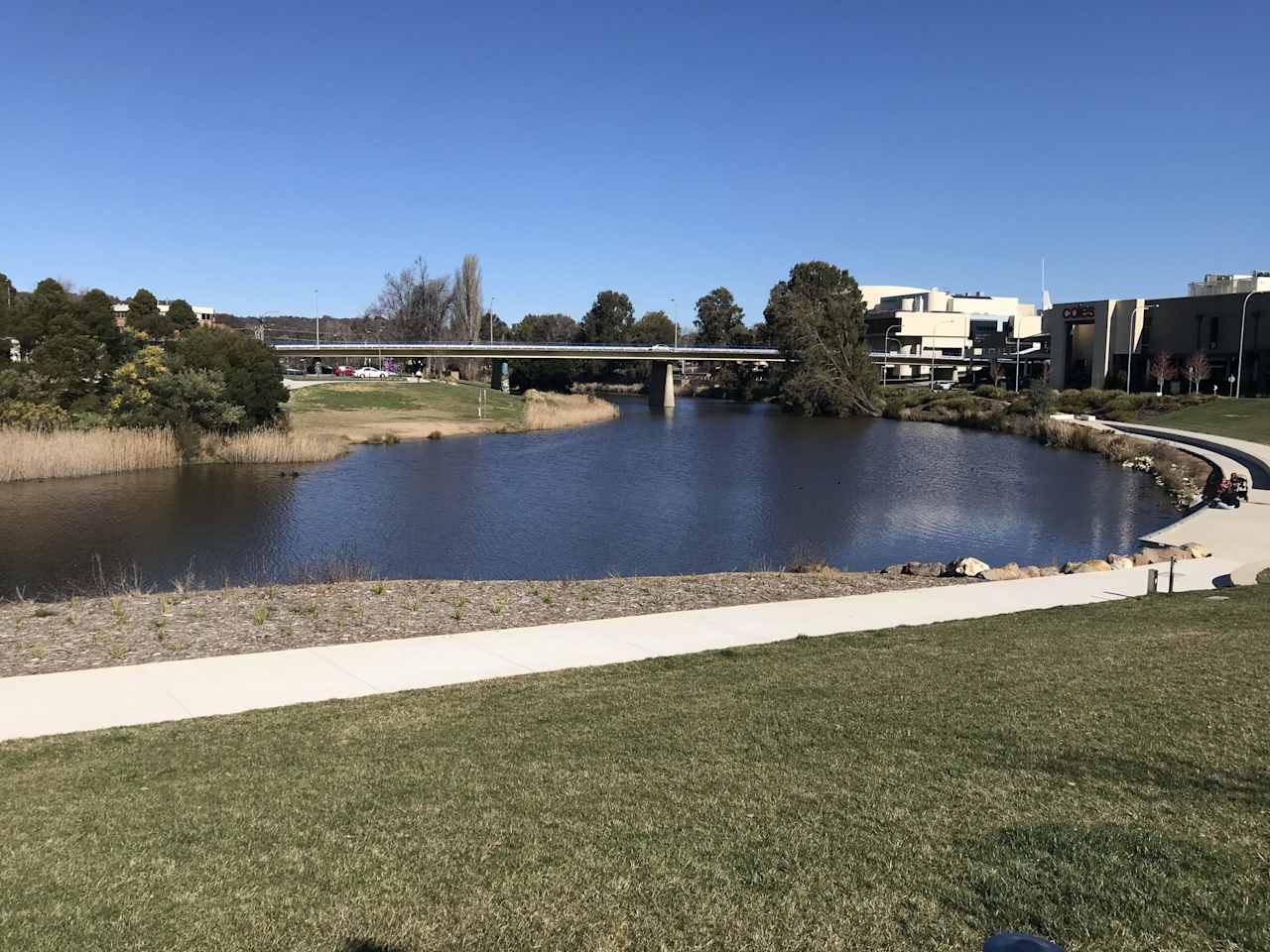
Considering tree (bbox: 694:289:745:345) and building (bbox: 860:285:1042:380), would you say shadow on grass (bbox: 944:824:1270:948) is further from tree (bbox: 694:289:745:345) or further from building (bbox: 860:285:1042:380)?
tree (bbox: 694:289:745:345)

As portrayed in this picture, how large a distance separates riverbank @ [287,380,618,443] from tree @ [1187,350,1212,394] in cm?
4919

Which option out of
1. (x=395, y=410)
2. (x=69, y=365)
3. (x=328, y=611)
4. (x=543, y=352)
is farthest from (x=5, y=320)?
(x=543, y=352)

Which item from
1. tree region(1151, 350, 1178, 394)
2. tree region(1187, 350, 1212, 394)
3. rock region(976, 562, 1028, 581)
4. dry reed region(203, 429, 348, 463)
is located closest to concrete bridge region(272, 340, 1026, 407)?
tree region(1151, 350, 1178, 394)

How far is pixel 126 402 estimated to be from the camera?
1834 inches

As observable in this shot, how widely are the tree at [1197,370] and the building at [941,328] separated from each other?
44828mm

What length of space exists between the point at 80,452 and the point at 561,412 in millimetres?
44040

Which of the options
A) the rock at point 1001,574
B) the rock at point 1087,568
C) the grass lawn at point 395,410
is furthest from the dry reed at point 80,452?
the rock at point 1087,568

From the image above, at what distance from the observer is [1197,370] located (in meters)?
85.6

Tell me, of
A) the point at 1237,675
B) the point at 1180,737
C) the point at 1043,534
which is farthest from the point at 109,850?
the point at 1043,534

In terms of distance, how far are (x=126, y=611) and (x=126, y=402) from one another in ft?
114

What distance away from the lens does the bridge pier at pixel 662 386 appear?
10806 centimetres

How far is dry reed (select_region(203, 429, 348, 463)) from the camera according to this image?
47.1 meters

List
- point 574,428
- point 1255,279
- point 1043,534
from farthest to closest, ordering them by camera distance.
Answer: point 1255,279 < point 574,428 < point 1043,534

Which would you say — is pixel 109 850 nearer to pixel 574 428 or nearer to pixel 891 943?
pixel 891 943
